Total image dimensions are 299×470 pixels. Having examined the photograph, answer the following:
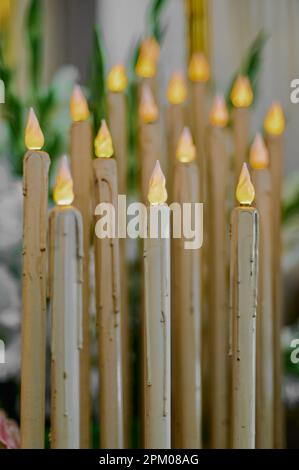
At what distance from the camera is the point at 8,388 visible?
76cm

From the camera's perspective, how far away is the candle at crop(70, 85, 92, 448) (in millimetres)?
648

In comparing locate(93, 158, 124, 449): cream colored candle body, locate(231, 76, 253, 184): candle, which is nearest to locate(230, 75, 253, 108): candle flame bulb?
locate(231, 76, 253, 184): candle

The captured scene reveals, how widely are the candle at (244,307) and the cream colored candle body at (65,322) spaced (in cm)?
13

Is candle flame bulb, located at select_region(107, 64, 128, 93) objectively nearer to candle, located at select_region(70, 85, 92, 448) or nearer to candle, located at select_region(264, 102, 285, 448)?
candle, located at select_region(70, 85, 92, 448)

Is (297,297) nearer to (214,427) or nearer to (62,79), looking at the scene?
(214,427)

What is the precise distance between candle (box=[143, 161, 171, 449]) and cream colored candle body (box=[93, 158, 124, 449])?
2.3 inches

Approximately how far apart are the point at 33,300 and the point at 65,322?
0.13ft

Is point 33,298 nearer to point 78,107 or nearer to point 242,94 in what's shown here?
point 78,107

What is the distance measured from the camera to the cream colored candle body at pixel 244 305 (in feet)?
1.74

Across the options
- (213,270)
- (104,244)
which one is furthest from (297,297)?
(104,244)

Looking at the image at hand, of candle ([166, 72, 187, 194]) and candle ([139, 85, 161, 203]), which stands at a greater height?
candle ([166, 72, 187, 194])

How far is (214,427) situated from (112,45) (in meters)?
0.47

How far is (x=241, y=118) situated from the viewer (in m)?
0.72

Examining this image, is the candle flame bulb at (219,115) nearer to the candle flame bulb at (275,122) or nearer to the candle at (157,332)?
the candle flame bulb at (275,122)
